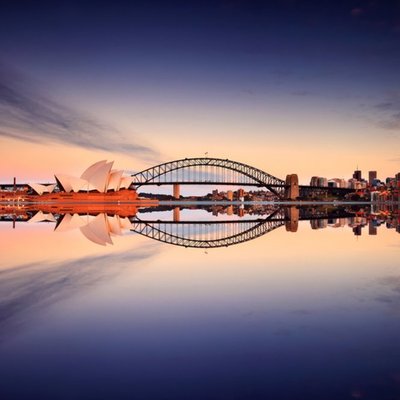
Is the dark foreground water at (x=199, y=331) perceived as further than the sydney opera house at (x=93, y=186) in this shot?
No

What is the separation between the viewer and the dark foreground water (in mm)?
5031

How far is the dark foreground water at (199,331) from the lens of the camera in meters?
5.03

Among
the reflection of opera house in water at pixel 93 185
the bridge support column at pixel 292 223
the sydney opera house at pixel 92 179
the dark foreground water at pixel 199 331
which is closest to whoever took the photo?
the dark foreground water at pixel 199 331

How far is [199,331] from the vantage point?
23.2 feet

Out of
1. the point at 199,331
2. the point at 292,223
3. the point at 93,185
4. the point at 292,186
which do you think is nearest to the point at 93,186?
the point at 93,185

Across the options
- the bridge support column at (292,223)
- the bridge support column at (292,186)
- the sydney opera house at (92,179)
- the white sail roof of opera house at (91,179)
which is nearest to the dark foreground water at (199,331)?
the bridge support column at (292,223)

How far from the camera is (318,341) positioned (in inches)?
258

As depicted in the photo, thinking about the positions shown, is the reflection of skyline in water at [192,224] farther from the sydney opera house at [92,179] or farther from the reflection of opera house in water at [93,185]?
the reflection of opera house in water at [93,185]

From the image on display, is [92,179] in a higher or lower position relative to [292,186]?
higher

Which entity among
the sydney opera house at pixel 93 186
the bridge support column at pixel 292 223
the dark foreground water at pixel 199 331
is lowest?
the dark foreground water at pixel 199 331

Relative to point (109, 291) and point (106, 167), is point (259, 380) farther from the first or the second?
point (106, 167)

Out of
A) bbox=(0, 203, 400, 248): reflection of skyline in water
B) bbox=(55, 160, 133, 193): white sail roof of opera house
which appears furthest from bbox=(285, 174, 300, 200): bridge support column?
bbox=(0, 203, 400, 248): reflection of skyline in water

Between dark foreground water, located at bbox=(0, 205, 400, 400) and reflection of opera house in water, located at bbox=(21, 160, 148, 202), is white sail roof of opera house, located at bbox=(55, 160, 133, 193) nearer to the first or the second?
reflection of opera house in water, located at bbox=(21, 160, 148, 202)

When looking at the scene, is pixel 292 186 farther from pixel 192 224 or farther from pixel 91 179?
pixel 192 224
